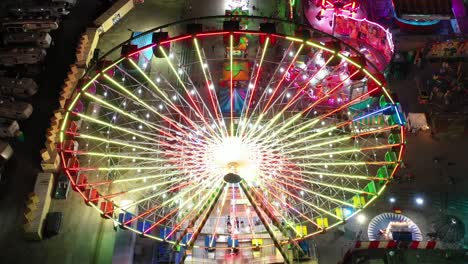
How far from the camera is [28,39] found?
1662 inches

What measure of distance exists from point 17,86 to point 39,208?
1280 centimetres

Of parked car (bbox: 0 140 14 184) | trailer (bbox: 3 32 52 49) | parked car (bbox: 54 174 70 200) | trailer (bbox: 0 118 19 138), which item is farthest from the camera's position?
trailer (bbox: 3 32 52 49)

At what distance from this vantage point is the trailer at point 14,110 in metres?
37.3

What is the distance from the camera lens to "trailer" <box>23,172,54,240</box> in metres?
31.4

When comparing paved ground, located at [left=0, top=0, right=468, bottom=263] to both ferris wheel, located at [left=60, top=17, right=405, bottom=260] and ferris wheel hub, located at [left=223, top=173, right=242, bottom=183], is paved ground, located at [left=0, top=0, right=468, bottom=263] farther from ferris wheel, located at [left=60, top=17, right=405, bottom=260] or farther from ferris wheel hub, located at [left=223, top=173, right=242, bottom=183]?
ferris wheel hub, located at [left=223, top=173, right=242, bottom=183]

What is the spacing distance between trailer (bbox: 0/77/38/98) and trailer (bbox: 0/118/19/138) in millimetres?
3330

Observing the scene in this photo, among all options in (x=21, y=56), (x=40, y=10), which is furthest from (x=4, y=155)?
(x=40, y=10)

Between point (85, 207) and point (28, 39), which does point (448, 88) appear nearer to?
point (85, 207)

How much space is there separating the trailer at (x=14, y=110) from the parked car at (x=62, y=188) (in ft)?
24.6

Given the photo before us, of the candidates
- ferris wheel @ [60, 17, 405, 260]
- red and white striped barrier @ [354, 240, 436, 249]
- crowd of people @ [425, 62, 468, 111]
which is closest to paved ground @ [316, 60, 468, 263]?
ferris wheel @ [60, 17, 405, 260]

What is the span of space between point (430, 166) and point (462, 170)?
8.34 ft

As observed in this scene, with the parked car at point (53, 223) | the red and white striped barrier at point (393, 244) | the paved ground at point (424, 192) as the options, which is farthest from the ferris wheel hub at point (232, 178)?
the parked car at point (53, 223)

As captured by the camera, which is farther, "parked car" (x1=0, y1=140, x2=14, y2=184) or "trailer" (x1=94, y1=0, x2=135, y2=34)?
"trailer" (x1=94, y1=0, x2=135, y2=34)

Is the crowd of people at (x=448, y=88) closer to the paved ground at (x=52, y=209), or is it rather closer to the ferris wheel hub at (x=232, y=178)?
the ferris wheel hub at (x=232, y=178)
